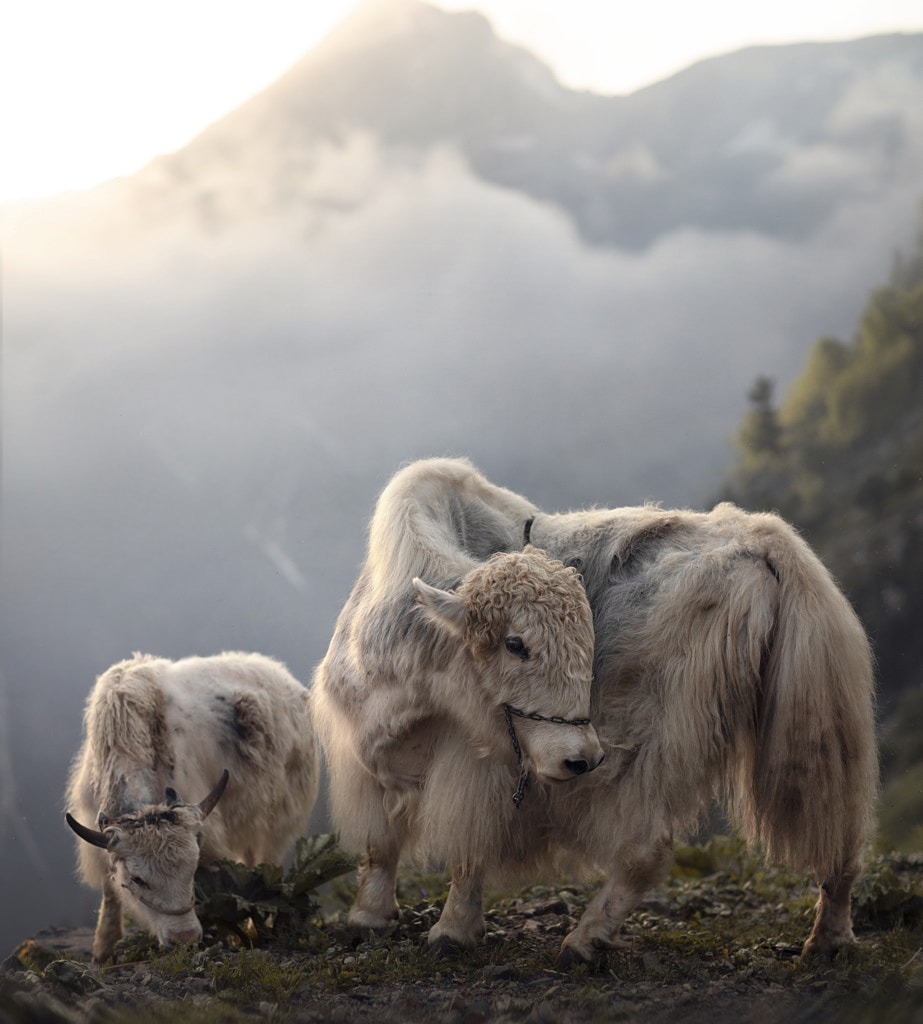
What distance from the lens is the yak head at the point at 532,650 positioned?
3139 millimetres

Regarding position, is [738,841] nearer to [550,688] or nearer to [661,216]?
[550,688]

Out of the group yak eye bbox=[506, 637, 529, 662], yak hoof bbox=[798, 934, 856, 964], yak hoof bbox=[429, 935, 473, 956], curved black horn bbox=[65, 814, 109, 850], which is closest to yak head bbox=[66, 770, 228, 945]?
curved black horn bbox=[65, 814, 109, 850]

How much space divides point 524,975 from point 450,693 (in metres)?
1.09

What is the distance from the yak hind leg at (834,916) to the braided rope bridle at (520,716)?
136cm

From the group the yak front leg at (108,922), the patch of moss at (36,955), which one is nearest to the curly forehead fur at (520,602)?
the yak front leg at (108,922)

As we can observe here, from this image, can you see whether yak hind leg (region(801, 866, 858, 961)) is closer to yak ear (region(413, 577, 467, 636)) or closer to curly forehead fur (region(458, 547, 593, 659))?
curly forehead fur (region(458, 547, 593, 659))

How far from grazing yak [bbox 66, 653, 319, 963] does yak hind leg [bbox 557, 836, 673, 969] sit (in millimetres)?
1662

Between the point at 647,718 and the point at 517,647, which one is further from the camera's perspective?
the point at 647,718

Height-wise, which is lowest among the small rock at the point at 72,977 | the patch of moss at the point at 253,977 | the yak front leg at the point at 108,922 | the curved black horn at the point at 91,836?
the yak front leg at the point at 108,922

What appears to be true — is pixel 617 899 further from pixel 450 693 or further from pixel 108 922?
pixel 108 922

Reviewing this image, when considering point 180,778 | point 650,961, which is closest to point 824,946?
point 650,961

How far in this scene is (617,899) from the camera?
3467 millimetres

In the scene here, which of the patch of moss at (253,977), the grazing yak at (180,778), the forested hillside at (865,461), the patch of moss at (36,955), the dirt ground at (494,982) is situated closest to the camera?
the dirt ground at (494,982)

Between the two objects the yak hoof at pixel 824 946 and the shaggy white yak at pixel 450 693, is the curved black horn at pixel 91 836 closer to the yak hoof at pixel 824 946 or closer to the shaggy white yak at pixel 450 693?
the shaggy white yak at pixel 450 693
